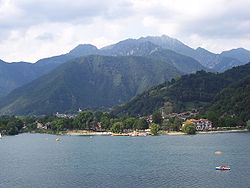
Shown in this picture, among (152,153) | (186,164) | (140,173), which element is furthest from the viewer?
(152,153)

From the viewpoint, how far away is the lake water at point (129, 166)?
89.1 metres

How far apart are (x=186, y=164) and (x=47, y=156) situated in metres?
46.3

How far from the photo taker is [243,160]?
4478 inches

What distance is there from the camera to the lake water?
8906cm

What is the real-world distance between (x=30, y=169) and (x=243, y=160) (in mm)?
50124

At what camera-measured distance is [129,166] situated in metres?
110

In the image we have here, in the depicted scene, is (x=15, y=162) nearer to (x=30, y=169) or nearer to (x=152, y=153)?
(x=30, y=169)

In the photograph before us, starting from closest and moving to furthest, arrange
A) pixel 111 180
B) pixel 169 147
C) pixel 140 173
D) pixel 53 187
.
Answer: pixel 53 187 → pixel 111 180 → pixel 140 173 → pixel 169 147

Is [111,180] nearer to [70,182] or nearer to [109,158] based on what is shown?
[70,182]

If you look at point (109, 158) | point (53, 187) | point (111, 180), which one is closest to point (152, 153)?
point (109, 158)

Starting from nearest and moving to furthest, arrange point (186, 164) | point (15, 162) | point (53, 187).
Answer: point (53, 187), point (186, 164), point (15, 162)

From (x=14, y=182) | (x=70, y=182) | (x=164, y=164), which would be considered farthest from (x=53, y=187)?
(x=164, y=164)

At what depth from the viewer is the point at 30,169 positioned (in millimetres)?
110625

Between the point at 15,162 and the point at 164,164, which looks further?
the point at 15,162
